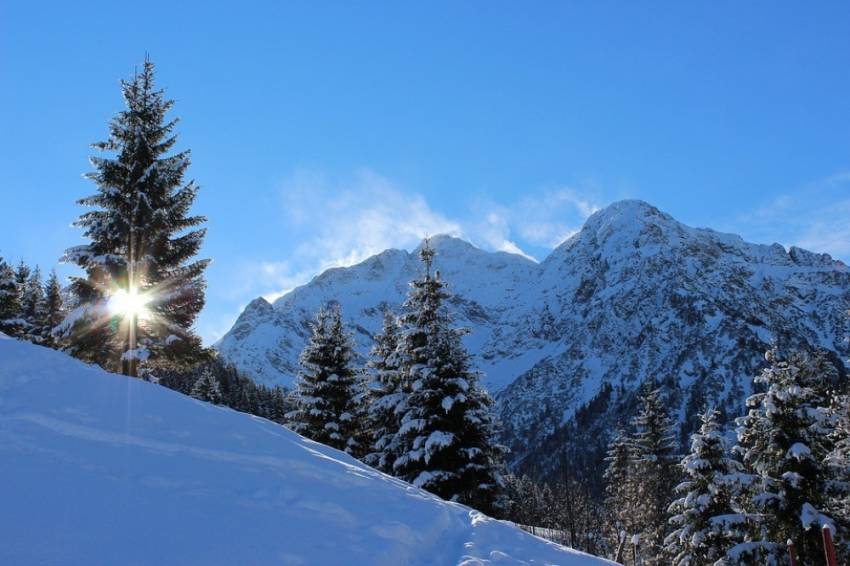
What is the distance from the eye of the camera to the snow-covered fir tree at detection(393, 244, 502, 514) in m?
20.2

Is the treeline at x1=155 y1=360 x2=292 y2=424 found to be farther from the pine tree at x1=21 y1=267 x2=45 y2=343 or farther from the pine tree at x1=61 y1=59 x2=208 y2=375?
the pine tree at x1=21 y1=267 x2=45 y2=343

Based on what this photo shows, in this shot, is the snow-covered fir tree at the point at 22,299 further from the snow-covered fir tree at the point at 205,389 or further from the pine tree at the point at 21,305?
the snow-covered fir tree at the point at 205,389

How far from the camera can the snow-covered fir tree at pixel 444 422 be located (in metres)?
20.2

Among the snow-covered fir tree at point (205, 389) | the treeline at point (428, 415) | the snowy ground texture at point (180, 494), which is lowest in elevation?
the snowy ground texture at point (180, 494)

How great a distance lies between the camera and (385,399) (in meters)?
22.8

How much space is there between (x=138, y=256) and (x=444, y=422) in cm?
1104

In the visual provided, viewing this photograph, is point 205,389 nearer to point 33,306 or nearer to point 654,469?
point 33,306

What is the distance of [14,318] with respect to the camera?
3136 cm

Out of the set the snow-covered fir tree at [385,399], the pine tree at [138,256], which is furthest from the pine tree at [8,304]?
the snow-covered fir tree at [385,399]

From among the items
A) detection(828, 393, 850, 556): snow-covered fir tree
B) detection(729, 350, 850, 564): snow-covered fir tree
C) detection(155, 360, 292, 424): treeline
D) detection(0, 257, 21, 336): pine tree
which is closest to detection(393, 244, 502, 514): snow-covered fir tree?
detection(155, 360, 292, 424): treeline

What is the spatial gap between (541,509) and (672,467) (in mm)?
68425

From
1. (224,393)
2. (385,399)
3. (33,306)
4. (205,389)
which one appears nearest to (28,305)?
(33,306)

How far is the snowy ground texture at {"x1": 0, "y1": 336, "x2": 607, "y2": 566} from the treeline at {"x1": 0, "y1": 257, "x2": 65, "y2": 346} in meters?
21.2

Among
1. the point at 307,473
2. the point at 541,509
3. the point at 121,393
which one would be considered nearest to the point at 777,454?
the point at 307,473
